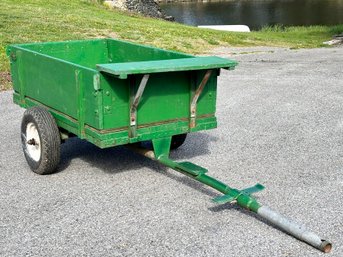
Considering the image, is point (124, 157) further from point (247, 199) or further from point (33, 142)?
point (247, 199)

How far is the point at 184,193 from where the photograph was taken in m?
5.87

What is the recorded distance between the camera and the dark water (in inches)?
1623

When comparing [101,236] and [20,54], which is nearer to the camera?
[101,236]

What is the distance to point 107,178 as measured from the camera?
6297 millimetres

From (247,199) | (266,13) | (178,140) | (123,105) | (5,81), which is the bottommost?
(266,13)

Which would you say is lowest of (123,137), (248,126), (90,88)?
(248,126)

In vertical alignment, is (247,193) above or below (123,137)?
below

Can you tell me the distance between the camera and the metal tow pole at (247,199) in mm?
4590

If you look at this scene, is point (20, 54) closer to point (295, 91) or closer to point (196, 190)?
point (196, 190)

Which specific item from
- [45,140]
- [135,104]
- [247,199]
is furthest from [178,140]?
[247,199]

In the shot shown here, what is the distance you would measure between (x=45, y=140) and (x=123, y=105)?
3.40ft

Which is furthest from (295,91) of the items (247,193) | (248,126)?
(247,193)

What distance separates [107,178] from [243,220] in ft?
5.94

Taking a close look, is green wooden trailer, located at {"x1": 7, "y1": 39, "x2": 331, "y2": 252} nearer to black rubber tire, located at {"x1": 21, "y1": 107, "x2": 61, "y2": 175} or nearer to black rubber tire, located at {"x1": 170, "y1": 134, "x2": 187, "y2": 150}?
black rubber tire, located at {"x1": 21, "y1": 107, "x2": 61, "y2": 175}
